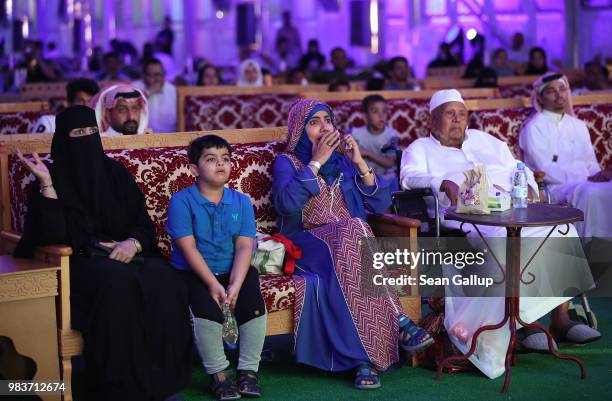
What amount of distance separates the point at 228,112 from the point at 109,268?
411cm

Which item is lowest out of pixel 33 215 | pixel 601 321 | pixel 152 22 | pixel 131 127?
pixel 601 321

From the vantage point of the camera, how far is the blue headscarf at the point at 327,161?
487 cm

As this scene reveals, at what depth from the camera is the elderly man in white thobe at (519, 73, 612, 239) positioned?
20.4ft

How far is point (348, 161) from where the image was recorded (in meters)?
4.95

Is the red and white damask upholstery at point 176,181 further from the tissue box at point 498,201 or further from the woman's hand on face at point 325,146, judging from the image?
the tissue box at point 498,201

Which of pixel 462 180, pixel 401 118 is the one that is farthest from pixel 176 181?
pixel 401 118

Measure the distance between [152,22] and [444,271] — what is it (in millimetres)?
18162

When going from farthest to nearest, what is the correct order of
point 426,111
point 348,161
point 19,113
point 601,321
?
point 426,111 → point 19,113 → point 601,321 → point 348,161

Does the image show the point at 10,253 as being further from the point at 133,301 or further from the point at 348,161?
the point at 348,161

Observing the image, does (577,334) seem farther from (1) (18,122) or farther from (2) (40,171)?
(1) (18,122)

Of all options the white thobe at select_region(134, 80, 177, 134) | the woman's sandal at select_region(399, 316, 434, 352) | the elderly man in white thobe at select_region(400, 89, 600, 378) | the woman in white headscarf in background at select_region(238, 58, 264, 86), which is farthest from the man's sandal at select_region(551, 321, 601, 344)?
the woman in white headscarf in background at select_region(238, 58, 264, 86)

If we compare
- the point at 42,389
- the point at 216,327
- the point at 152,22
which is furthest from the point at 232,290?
the point at 152,22

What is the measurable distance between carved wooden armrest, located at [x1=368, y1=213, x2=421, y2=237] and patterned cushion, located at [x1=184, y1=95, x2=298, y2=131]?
325 cm

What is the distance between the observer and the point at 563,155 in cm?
632
